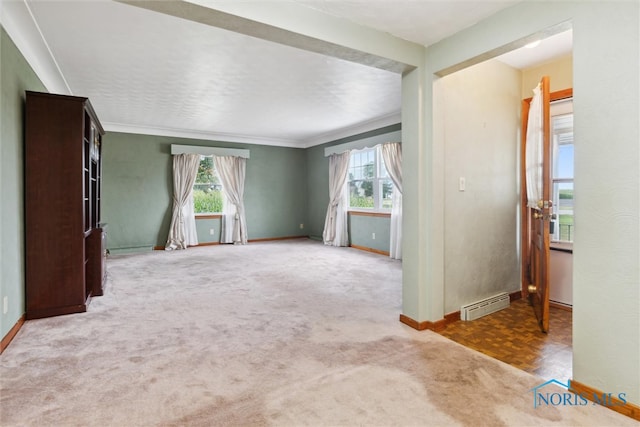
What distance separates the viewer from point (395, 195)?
230 inches

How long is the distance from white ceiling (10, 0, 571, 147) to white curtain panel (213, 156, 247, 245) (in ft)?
3.69

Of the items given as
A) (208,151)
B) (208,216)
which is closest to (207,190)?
(208,216)

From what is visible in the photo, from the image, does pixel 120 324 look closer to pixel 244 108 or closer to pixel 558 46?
pixel 244 108

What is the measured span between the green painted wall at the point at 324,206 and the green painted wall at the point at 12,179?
4953mm

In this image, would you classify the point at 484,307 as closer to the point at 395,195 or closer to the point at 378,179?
the point at 395,195

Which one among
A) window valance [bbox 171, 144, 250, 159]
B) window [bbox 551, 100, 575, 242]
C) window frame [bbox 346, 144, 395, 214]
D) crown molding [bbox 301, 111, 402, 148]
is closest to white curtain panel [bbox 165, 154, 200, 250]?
window valance [bbox 171, 144, 250, 159]

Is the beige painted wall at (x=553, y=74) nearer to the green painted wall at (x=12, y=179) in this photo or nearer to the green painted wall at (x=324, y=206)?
the green painted wall at (x=324, y=206)

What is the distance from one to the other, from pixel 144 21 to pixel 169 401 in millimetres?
2671

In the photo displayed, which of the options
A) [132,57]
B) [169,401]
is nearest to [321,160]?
[132,57]

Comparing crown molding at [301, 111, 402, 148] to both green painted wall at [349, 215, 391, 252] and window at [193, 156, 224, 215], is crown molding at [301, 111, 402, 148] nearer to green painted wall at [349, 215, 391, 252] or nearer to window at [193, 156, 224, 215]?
green painted wall at [349, 215, 391, 252]

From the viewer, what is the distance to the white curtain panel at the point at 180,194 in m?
6.89

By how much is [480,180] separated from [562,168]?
0.97 m

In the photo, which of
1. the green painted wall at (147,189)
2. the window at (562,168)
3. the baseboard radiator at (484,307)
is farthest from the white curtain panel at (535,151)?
the green painted wall at (147,189)

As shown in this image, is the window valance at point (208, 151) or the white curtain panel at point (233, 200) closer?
the window valance at point (208, 151)
